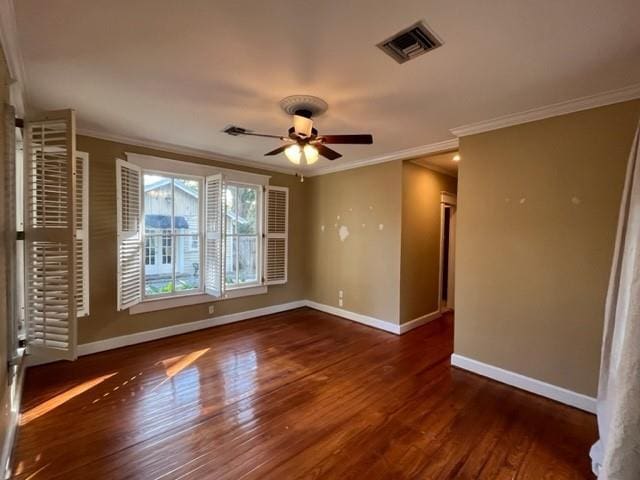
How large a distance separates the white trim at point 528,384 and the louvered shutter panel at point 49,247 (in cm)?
342

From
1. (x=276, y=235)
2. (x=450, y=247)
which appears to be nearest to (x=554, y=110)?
(x=450, y=247)

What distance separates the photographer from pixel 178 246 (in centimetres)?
417

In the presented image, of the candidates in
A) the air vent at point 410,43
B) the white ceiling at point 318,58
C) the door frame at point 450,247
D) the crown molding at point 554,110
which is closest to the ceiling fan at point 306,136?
the white ceiling at point 318,58

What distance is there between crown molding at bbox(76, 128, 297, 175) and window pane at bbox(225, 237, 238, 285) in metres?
1.20

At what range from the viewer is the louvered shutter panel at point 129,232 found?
3.43 metres

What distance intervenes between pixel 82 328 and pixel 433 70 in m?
4.27

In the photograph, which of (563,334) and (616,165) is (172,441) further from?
(616,165)

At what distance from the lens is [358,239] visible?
470 centimetres

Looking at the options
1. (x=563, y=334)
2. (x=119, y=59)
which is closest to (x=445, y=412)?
(x=563, y=334)

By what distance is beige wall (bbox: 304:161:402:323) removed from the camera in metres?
4.25

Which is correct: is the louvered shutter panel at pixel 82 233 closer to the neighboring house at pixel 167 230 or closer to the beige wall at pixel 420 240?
the neighboring house at pixel 167 230

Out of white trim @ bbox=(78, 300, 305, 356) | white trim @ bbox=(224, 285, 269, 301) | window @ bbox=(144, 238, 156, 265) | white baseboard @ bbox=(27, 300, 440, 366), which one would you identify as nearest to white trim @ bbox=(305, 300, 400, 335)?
white baseboard @ bbox=(27, 300, 440, 366)

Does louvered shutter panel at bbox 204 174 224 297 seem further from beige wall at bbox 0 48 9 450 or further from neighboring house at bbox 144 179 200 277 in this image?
beige wall at bbox 0 48 9 450

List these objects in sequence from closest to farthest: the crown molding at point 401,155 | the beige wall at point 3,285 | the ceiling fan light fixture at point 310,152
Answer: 1. the beige wall at point 3,285
2. the ceiling fan light fixture at point 310,152
3. the crown molding at point 401,155
